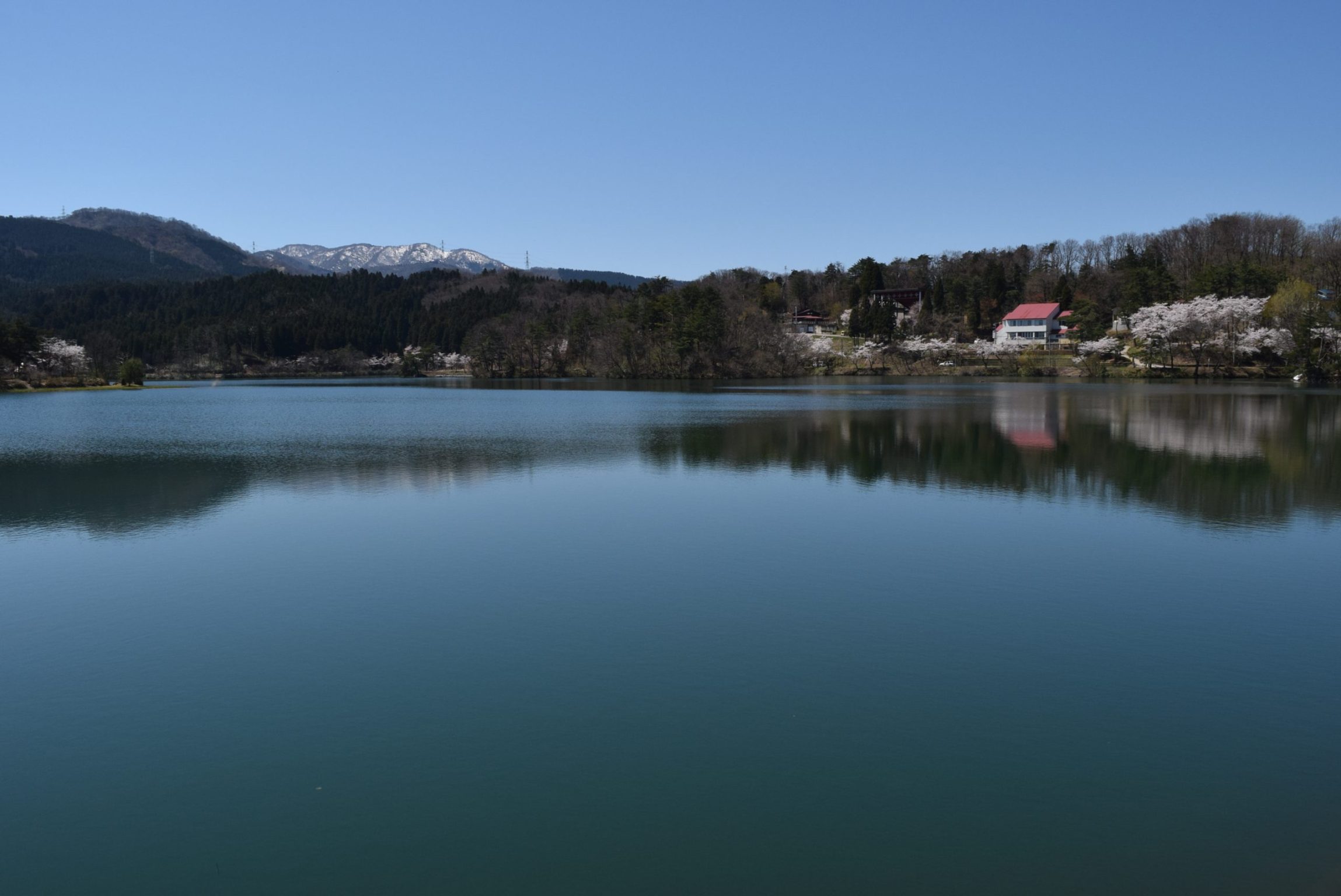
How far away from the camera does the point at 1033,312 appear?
82.6 meters

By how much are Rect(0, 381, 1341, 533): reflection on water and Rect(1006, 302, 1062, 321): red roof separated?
37.6 meters

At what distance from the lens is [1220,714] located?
6387 mm

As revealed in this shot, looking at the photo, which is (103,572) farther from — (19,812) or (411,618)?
(19,812)

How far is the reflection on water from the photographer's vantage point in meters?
16.4

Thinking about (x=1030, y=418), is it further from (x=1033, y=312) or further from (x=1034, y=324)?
(x=1033, y=312)

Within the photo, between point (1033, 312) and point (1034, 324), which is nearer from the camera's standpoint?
point (1034, 324)

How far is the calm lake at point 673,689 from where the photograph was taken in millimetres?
4621

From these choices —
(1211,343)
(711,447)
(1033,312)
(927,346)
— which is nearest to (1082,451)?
(711,447)

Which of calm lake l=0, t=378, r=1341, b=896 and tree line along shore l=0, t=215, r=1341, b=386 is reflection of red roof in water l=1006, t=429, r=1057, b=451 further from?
tree line along shore l=0, t=215, r=1341, b=386

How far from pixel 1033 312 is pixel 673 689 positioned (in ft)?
276

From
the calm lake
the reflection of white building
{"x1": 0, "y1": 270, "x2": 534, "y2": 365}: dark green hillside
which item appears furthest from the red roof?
{"x1": 0, "y1": 270, "x2": 534, "y2": 365}: dark green hillside

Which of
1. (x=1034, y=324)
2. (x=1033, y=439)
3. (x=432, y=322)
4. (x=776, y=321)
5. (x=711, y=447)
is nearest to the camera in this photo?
(x=711, y=447)

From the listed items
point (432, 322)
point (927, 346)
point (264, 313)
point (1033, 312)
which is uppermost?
point (264, 313)

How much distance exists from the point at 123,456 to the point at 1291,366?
217ft
